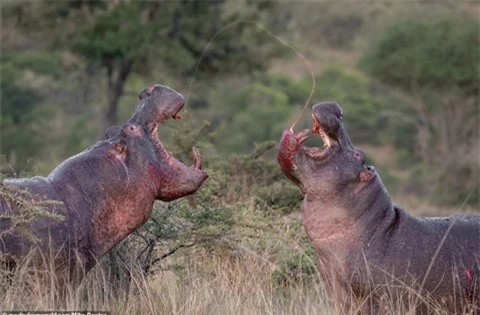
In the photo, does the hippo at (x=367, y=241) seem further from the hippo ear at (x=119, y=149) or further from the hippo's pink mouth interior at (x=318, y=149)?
the hippo ear at (x=119, y=149)

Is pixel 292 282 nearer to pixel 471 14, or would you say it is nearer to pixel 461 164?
pixel 461 164

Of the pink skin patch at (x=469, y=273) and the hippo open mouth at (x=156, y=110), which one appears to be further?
the hippo open mouth at (x=156, y=110)

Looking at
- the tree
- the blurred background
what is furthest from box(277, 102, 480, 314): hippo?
the tree

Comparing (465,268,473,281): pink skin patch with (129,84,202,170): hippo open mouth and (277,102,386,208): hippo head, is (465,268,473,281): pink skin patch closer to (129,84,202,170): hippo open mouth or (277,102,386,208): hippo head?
(277,102,386,208): hippo head

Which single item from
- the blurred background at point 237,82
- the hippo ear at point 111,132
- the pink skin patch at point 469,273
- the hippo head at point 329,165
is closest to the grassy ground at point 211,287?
the pink skin patch at point 469,273

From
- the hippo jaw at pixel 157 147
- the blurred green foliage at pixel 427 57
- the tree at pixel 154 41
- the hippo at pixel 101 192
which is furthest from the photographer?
the blurred green foliage at pixel 427 57

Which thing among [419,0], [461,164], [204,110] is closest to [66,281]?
[461,164]

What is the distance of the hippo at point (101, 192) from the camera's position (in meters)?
5.66

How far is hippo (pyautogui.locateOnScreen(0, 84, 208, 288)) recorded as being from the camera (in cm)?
566

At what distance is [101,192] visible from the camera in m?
5.84

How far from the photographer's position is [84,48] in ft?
95.4

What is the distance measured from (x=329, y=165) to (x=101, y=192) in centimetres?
107

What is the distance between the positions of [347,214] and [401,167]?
98.0ft

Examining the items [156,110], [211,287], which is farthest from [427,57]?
[156,110]
